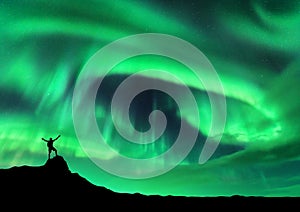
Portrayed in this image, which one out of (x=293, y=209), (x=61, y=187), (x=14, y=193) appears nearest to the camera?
(x=14, y=193)

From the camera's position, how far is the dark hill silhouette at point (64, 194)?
36438mm

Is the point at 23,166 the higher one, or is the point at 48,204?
the point at 23,166

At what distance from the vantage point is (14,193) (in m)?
36.0

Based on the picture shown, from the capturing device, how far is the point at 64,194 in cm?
3891

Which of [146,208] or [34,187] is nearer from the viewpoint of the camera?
[34,187]

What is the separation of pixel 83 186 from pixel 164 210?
36.4 ft

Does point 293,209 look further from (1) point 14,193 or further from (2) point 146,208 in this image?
(1) point 14,193

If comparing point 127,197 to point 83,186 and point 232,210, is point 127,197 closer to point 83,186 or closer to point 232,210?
point 83,186

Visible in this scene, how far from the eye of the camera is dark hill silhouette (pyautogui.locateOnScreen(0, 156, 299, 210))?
3644 centimetres

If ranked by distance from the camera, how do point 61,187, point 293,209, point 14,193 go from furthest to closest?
1. point 293,209
2. point 61,187
3. point 14,193

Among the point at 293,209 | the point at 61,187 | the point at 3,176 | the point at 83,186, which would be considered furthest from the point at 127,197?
the point at 293,209

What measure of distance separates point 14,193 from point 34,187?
7.45 ft

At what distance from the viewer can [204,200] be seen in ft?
141

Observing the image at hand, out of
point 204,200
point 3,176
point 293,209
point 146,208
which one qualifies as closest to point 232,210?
point 204,200
